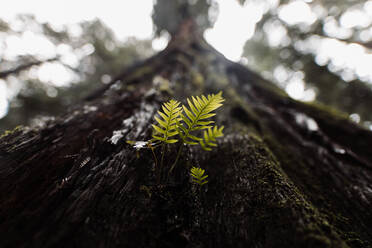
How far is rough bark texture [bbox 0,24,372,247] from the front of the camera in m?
1.12

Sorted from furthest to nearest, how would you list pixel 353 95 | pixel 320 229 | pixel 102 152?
pixel 353 95, pixel 102 152, pixel 320 229

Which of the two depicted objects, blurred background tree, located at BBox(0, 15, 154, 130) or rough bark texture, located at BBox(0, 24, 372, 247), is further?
blurred background tree, located at BBox(0, 15, 154, 130)

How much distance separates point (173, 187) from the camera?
153 centimetres

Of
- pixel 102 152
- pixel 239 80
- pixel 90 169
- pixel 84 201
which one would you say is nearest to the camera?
pixel 84 201

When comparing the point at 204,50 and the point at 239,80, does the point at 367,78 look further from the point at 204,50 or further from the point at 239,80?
the point at 204,50

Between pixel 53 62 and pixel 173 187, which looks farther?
pixel 53 62

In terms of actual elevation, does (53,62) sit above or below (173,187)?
above

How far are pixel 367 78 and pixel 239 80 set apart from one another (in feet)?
21.2

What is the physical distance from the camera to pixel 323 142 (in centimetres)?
251

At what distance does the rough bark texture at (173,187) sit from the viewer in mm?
1125

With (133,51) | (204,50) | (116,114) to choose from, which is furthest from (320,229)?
(133,51)

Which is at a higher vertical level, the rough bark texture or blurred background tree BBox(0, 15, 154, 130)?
blurred background tree BBox(0, 15, 154, 130)

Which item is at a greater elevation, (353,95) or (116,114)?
(353,95)

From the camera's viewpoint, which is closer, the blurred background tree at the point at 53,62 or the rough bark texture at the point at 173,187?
the rough bark texture at the point at 173,187
